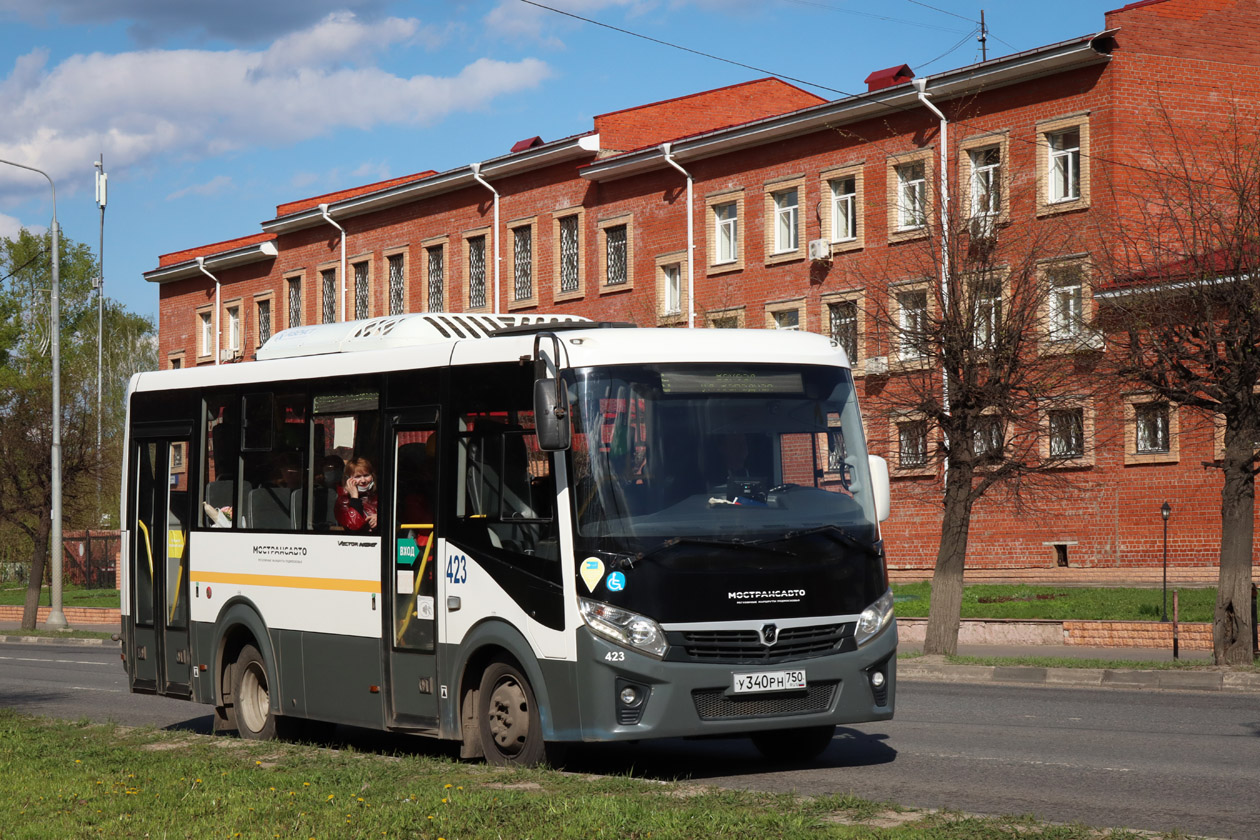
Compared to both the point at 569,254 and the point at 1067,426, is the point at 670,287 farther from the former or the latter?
the point at 1067,426

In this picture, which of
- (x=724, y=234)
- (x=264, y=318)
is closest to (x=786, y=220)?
(x=724, y=234)

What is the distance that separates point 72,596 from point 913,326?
41877 mm

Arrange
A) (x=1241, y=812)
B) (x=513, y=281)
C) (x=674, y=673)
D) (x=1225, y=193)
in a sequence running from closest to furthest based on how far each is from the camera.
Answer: (x=1241, y=812) → (x=674, y=673) → (x=1225, y=193) → (x=513, y=281)

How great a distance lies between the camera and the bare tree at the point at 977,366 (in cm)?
2348

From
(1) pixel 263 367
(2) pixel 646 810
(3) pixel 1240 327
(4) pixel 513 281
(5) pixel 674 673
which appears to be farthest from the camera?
(4) pixel 513 281

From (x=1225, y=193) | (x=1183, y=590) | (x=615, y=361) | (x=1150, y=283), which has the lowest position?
(x=1183, y=590)

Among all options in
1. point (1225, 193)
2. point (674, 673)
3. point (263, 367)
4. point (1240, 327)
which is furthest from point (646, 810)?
point (1225, 193)

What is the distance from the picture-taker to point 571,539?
33.6 ft

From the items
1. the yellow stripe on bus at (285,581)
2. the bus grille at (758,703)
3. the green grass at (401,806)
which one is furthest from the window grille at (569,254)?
the bus grille at (758,703)

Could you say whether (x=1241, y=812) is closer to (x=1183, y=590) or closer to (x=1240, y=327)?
(x=1240, y=327)

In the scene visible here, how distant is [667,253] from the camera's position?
47312 mm

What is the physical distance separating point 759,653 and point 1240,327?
1160 centimetres

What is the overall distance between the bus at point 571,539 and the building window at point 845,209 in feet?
101

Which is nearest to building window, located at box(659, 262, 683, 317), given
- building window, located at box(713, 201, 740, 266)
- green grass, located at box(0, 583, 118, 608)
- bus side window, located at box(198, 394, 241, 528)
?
building window, located at box(713, 201, 740, 266)
